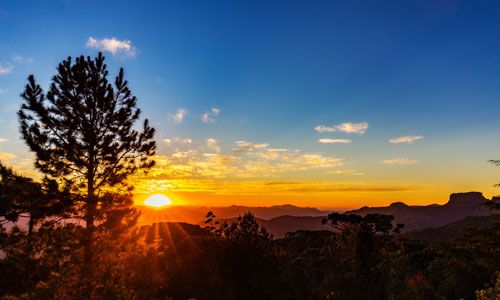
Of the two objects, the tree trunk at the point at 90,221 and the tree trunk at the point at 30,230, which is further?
the tree trunk at the point at 90,221

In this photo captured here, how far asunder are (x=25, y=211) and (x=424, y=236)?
11058 centimetres

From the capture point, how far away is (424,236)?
352 ft

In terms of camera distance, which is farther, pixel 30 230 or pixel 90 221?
pixel 90 221

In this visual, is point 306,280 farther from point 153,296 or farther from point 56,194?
point 56,194

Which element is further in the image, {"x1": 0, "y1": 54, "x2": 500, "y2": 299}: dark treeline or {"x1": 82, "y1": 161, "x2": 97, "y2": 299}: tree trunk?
{"x1": 82, "y1": 161, "x2": 97, "y2": 299}: tree trunk

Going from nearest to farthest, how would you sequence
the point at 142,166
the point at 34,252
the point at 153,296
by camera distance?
the point at 153,296 < the point at 34,252 < the point at 142,166

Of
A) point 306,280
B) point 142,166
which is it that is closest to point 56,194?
point 142,166

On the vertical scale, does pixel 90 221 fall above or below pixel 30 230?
above

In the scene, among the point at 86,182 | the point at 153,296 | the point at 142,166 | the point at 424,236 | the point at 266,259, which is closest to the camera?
the point at 153,296

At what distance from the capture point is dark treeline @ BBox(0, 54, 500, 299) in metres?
15.4

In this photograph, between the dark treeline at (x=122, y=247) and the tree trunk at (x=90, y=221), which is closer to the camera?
the dark treeline at (x=122, y=247)

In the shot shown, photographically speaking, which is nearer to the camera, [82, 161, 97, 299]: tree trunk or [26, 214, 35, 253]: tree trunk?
[26, 214, 35, 253]: tree trunk

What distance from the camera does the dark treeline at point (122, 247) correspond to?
15.4m

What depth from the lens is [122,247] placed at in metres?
20.2
